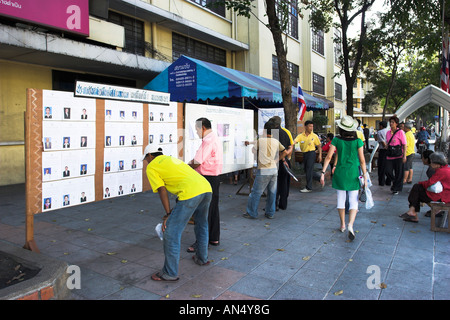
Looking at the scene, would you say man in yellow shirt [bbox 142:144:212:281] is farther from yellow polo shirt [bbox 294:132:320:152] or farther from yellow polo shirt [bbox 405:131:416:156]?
yellow polo shirt [bbox 405:131:416:156]

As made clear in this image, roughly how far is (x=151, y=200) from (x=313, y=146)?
13.8 ft

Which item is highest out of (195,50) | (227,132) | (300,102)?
(195,50)

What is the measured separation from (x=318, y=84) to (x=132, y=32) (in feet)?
58.3

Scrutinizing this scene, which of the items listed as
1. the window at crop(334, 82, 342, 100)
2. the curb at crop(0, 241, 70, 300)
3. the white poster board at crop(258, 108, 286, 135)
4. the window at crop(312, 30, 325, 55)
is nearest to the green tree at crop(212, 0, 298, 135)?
the white poster board at crop(258, 108, 286, 135)

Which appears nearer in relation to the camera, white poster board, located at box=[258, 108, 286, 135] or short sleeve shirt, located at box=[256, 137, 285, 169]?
short sleeve shirt, located at box=[256, 137, 285, 169]

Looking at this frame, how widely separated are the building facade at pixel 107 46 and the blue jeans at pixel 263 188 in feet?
10.8

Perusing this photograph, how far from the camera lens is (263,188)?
596cm

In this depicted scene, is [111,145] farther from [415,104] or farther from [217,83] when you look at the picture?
[415,104]

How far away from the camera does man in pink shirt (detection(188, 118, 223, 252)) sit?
4477mm

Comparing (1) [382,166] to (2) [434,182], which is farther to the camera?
(1) [382,166]

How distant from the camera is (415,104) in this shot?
10.1 meters

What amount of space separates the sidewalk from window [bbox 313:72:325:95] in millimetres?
19987

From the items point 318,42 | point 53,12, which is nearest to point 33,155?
point 53,12

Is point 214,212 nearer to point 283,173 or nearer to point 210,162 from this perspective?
point 210,162
